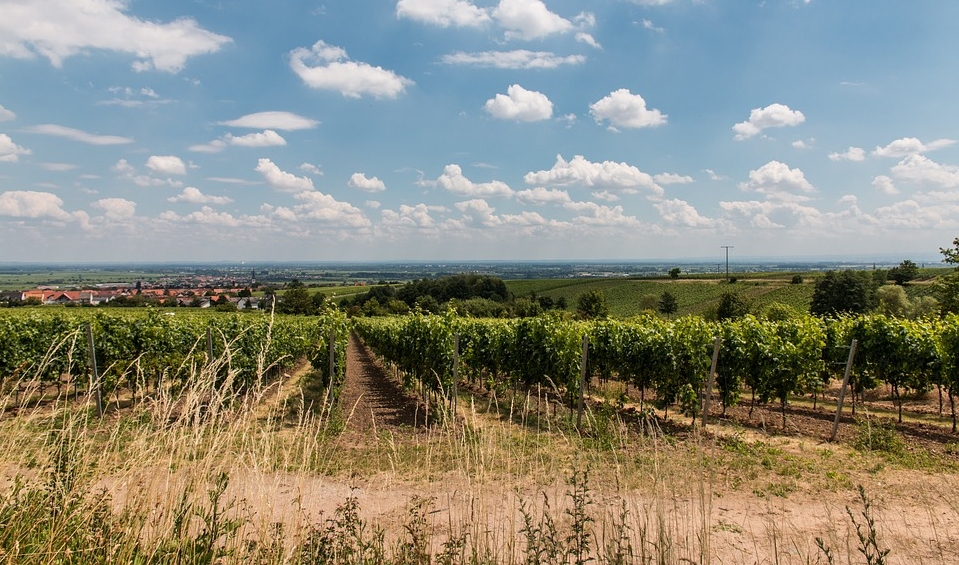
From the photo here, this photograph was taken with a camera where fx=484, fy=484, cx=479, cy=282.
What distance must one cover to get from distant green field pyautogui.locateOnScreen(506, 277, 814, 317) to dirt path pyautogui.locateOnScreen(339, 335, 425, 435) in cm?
4389

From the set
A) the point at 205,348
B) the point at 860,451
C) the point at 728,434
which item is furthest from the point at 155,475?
the point at 205,348

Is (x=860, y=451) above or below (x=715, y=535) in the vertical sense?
below

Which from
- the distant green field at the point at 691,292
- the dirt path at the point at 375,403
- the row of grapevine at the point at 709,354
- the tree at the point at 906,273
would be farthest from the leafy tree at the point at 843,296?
the dirt path at the point at 375,403

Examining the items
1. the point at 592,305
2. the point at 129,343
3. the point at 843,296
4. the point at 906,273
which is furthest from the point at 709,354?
the point at 906,273

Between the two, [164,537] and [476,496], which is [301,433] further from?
[476,496]

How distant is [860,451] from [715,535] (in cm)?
616

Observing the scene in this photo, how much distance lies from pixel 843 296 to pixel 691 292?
22.8m

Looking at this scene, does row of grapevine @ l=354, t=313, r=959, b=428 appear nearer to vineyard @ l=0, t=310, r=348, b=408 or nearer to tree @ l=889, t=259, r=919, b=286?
vineyard @ l=0, t=310, r=348, b=408

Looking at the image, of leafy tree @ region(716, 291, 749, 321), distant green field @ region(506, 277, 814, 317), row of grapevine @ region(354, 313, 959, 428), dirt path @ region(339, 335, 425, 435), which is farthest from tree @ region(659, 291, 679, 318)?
row of grapevine @ region(354, 313, 959, 428)

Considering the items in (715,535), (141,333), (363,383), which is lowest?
(363,383)

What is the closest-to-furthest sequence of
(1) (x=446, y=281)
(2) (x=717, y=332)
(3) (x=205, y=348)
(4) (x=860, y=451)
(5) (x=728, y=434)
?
(4) (x=860, y=451), (5) (x=728, y=434), (2) (x=717, y=332), (3) (x=205, y=348), (1) (x=446, y=281)

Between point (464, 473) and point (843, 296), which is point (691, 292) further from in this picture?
point (464, 473)

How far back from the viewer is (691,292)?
73.9m

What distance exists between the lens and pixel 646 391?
1683 centimetres
